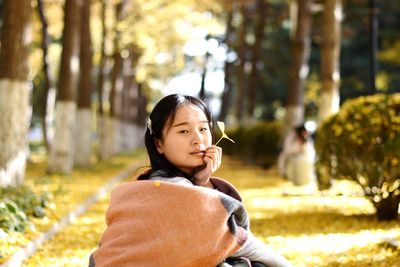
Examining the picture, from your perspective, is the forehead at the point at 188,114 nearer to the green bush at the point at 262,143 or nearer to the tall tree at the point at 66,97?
the tall tree at the point at 66,97

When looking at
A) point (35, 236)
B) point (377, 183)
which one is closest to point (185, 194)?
point (35, 236)

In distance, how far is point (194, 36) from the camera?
2753 cm

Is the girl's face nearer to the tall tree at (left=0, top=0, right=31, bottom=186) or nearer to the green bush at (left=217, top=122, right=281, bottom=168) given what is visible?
the tall tree at (left=0, top=0, right=31, bottom=186)

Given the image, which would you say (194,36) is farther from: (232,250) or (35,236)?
(232,250)

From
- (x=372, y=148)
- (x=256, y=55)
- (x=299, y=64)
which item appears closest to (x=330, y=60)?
(x=299, y=64)

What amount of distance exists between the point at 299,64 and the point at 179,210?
1764cm

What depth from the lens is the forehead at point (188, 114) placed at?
3332 mm

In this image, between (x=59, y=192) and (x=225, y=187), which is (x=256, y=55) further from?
(x=225, y=187)

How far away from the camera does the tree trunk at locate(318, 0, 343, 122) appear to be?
16531 millimetres

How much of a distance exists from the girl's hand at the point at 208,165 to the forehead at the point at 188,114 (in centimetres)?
16

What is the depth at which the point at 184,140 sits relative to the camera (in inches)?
131

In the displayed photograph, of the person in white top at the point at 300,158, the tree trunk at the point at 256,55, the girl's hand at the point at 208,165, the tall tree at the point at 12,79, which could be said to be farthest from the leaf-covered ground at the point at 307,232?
the tree trunk at the point at 256,55

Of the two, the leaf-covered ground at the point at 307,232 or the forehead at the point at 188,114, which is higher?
the forehead at the point at 188,114

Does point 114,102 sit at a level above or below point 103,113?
above
